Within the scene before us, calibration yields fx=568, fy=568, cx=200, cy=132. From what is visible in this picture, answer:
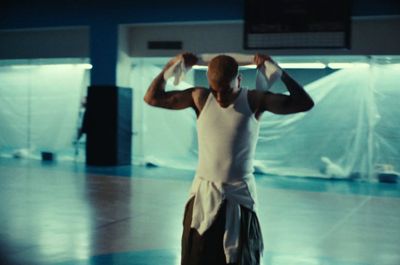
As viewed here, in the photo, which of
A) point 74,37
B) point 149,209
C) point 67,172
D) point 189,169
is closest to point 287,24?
point 149,209

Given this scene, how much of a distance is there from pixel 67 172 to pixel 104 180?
4.10ft

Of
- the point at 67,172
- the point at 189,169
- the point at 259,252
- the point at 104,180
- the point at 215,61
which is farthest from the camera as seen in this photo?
the point at 189,169

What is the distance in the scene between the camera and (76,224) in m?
6.01

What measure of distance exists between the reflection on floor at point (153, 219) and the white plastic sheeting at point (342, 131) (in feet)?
1.37

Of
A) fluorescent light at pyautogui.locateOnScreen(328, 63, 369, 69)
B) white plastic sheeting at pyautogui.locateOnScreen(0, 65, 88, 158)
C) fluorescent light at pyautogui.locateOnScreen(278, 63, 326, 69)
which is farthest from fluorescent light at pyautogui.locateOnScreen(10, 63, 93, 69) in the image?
fluorescent light at pyautogui.locateOnScreen(328, 63, 369, 69)

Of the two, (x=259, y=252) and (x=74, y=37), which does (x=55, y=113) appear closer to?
(x=74, y=37)

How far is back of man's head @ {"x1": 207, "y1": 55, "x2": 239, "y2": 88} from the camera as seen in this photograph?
2.69m

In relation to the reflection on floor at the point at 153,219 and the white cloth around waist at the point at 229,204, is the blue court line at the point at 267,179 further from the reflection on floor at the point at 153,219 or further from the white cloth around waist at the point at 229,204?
the white cloth around waist at the point at 229,204

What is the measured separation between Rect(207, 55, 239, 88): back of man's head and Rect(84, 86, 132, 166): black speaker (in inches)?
358

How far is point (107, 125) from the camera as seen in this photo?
11.8m

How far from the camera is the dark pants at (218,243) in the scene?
9.17 ft

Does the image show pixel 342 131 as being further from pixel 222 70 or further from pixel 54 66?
pixel 222 70

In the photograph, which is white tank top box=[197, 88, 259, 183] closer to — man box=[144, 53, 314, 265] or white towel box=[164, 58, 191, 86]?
man box=[144, 53, 314, 265]

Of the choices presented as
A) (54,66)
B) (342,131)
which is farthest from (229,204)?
(54,66)
